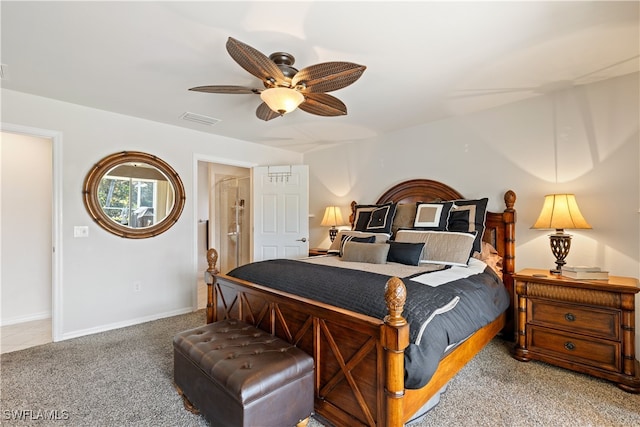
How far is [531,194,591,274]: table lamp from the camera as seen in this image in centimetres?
245

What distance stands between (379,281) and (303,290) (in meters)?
0.51

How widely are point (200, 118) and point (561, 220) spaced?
3.80 meters

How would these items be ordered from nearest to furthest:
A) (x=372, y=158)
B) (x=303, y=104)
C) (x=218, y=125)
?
(x=303, y=104), (x=218, y=125), (x=372, y=158)

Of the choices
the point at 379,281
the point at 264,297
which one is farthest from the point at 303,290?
the point at 379,281

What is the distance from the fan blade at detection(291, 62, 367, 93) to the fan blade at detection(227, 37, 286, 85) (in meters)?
0.13

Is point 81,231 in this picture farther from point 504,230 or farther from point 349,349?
point 504,230

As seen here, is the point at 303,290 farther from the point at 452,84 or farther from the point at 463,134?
the point at 463,134

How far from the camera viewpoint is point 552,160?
2.85m

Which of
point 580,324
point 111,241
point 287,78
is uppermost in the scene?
point 287,78

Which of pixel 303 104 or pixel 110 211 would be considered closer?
pixel 303 104

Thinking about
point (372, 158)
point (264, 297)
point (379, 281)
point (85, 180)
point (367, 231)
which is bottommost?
point (264, 297)

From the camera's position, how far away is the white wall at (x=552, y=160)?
248 centimetres

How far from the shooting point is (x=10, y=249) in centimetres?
360

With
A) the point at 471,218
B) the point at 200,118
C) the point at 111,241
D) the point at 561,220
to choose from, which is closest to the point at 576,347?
the point at 561,220
